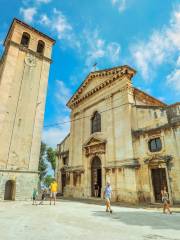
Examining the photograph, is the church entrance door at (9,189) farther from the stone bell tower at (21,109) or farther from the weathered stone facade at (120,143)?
the weathered stone facade at (120,143)

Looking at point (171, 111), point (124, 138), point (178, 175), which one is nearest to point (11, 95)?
point (124, 138)

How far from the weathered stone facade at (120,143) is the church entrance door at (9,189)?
6918 mm

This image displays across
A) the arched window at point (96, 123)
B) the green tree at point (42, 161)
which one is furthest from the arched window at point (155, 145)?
the green tree at point (42, 161)

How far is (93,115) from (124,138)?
550 cm

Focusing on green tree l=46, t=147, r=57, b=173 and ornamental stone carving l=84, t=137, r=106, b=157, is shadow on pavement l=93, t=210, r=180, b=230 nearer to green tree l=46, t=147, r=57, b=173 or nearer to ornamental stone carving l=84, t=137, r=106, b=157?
→ ornamental stone carving l=84, t=137, r=106, b=157

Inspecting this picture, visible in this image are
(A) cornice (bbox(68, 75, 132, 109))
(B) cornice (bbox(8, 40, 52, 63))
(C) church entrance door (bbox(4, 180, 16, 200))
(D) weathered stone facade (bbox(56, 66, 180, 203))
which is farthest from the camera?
(A) cornice (bbox(68, 75, 132, 109))

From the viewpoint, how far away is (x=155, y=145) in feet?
43.7

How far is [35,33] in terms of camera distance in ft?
60.2

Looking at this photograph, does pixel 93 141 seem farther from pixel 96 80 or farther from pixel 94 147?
pixel 96 80

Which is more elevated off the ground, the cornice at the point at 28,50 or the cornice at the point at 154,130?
the cornice at the point at 28,50

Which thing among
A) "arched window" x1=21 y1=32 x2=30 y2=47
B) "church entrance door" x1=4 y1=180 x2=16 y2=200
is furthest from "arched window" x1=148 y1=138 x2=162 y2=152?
"arched window" x1=21 y1=32 x2=30 y2=47

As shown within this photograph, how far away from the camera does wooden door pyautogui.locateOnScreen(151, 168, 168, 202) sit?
482 inches

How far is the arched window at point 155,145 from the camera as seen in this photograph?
13.1 metres

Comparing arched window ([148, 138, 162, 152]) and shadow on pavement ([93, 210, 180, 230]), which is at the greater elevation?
arched window ([148, 138, 162, 152])
